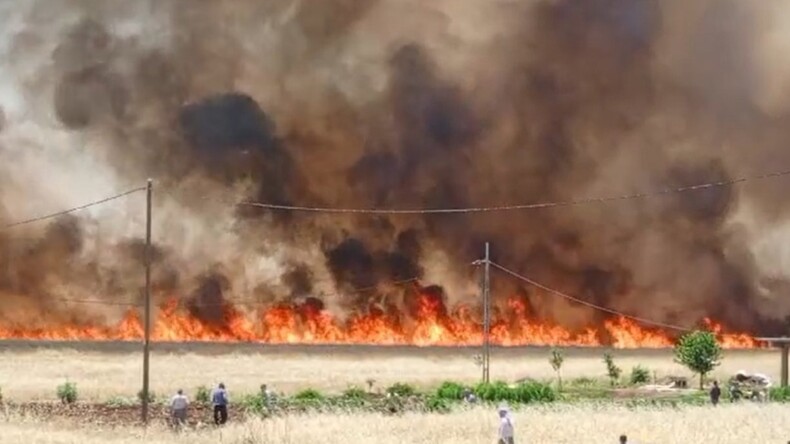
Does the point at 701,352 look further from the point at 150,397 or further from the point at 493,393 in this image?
the point at 150,397

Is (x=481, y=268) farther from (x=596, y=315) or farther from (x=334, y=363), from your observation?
(x=334, y=363)

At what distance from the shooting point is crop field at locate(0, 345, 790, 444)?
30.8 m

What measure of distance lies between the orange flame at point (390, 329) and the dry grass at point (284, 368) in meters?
2.00

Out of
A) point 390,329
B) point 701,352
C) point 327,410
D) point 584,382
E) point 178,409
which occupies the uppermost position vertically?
point 390,329

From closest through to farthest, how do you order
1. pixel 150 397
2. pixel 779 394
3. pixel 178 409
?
pixel 178 409 → pixel 150 397 → pixel 779 394

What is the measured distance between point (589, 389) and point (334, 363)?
25434mm

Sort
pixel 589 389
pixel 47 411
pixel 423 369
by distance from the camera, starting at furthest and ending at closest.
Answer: pixel 423 369 → pixel 589 389 → pixel 47 411

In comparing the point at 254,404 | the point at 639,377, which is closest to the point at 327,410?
the point at 254,404

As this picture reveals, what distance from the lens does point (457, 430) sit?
32750 millimetres

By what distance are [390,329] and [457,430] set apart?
5742 cm

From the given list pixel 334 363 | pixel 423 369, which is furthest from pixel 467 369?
pixel 334 363

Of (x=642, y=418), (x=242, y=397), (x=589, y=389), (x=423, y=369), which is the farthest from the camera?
(x=423, y=369)

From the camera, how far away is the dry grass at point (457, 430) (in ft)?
97.3

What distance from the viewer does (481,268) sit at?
286 ft
